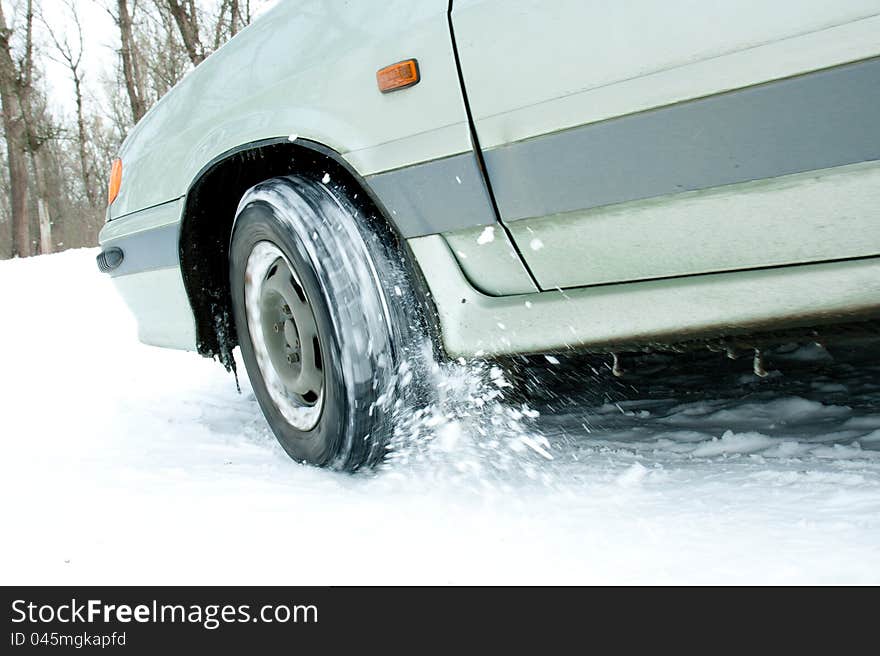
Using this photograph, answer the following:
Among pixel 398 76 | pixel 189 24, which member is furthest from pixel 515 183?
pixel 189 24

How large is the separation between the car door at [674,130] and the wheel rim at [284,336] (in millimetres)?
666

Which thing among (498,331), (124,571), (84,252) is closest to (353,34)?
(498,331)

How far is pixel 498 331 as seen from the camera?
1923mm

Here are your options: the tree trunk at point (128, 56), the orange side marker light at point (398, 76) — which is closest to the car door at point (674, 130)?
the orange side marker light at point (398, 76)

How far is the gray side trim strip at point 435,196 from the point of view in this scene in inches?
72.1

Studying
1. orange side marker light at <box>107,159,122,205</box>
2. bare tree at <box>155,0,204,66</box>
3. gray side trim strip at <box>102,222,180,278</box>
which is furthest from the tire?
bare tree at <box>155,0,204,66</box>

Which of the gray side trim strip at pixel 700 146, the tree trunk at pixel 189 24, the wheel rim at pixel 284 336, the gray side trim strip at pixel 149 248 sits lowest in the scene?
the wheel rim at pixel 284 336

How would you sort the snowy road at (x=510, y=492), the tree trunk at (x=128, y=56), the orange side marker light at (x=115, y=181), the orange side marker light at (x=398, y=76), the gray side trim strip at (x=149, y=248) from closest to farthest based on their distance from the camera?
the snowy road at (x=510, y=492) < the orange side marker light at (x=398, y=76) < the gray side trim strip at (x=149, y=248) < the orange side marker light at (x=115, y=181) < the tree trunk at (x=128, y=56)

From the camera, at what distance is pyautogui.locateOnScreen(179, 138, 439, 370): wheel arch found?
216 cm

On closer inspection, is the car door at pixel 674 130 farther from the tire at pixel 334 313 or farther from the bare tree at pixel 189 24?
the bare tree at pixel 189 24

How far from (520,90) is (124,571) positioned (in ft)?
4.13

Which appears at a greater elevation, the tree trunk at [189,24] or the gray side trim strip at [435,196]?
the tree trunk at [189,24]

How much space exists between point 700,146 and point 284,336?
127cm

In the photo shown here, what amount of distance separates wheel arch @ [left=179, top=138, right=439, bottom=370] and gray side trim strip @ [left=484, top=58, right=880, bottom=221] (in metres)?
0.43
